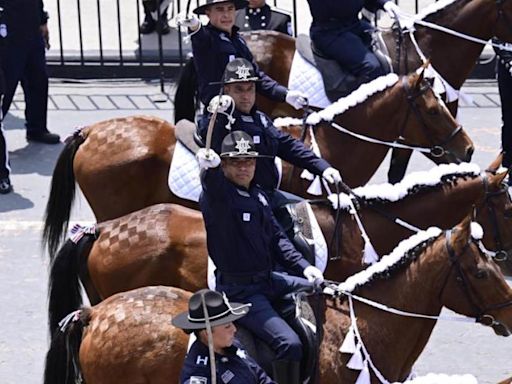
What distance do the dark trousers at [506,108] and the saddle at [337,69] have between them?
1.84 m

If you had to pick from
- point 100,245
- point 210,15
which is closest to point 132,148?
point 210,15

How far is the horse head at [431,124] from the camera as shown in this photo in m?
9.61

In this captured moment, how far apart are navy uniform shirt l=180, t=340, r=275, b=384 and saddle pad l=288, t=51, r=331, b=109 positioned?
16.3ft

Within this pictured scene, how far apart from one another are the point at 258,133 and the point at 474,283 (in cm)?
202

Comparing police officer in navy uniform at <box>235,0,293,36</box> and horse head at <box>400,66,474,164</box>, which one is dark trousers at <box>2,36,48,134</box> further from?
horse head at <box>400,66,474,164</box>

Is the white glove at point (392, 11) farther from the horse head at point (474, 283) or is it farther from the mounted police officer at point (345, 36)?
the horse head at point (474, 283)

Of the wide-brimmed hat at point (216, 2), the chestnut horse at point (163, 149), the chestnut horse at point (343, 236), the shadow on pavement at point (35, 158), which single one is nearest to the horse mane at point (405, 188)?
the chestnut horse at point (343, 236)

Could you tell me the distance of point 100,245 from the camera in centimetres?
830

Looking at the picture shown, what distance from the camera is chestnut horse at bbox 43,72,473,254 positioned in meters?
9.69

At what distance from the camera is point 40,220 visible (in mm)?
11984

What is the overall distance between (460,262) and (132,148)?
363cm

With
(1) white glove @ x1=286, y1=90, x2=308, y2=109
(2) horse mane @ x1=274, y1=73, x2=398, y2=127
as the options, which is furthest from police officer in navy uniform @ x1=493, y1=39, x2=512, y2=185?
(1) white glove @ x1=286, y1=90, x2=308, y2=109

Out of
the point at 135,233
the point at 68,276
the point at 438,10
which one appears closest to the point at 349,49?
the point at 438,10

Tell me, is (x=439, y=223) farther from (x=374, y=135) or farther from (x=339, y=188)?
(x=374, y=135)
